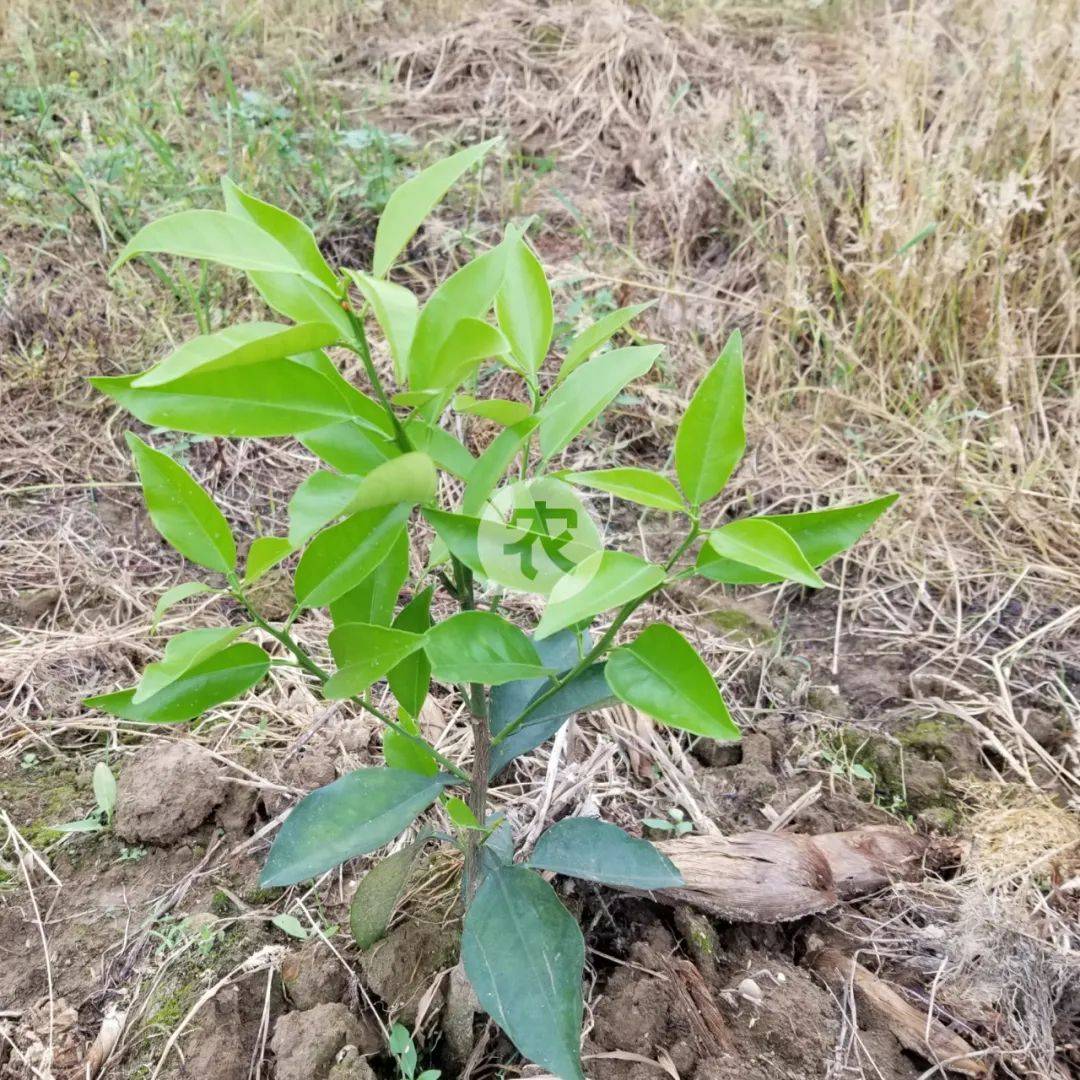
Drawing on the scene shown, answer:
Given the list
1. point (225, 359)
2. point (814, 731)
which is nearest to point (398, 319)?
point (225, 359)

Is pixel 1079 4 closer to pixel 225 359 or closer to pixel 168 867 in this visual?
pixel 225 359

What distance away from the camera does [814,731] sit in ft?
5.16

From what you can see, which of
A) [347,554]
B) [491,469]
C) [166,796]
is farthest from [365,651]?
[166,796]

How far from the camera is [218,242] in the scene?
2.05 feet

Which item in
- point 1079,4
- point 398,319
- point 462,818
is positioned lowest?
point 462,818

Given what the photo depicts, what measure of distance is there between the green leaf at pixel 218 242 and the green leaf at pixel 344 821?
549 mm

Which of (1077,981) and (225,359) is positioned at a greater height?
(225,359)

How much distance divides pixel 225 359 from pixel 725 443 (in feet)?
1.26

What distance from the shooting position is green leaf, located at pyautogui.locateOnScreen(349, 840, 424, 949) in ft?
3.30

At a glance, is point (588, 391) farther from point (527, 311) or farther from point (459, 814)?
point (459, 814)

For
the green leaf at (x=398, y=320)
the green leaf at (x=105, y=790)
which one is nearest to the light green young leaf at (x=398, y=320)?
the green leaf at (x=398, y=320)

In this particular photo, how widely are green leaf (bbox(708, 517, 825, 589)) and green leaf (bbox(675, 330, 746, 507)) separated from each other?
39 millimetres

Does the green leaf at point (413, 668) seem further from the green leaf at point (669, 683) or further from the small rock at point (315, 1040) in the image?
the small rock at point (315, 1040)

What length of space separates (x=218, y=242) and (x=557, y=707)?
1.87 ft
